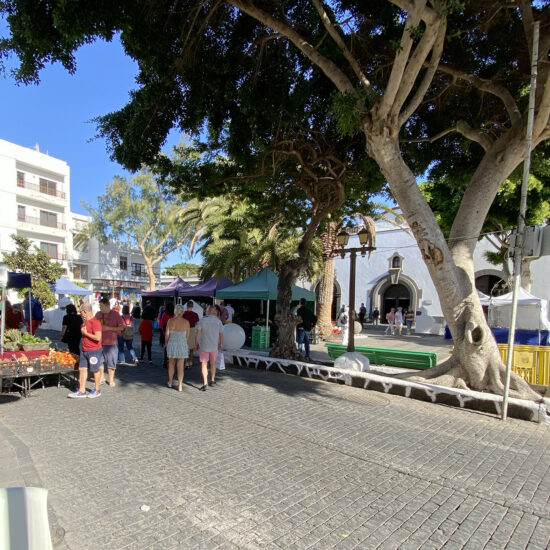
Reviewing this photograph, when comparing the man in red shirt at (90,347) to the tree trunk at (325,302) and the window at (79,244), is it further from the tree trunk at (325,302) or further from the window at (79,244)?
the window at (79,244)

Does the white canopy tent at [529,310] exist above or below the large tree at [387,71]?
below

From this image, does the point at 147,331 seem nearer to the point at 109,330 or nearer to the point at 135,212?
the point at 109,330

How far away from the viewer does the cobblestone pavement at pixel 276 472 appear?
296 cm

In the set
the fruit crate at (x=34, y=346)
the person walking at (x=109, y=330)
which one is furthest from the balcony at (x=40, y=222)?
the person walking at (x=109, y=330)

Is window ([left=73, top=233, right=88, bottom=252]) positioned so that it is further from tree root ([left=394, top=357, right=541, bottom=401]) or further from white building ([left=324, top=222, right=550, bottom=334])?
tree root ([left=394, top=357, right=541, bottom=401])

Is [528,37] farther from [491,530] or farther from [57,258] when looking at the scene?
[57,258]

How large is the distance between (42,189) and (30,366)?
36.8 m

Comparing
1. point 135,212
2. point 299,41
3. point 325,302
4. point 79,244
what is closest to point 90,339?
point 299,41

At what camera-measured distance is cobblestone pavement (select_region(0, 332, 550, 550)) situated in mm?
2957


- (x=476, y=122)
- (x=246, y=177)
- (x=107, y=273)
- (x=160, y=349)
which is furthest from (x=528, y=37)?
(x=107, y=273)

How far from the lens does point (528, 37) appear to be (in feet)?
22.9

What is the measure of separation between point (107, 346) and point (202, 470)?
4342 mm

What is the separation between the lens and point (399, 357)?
9.84m

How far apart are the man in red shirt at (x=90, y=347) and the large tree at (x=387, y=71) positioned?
4273 millimetres
